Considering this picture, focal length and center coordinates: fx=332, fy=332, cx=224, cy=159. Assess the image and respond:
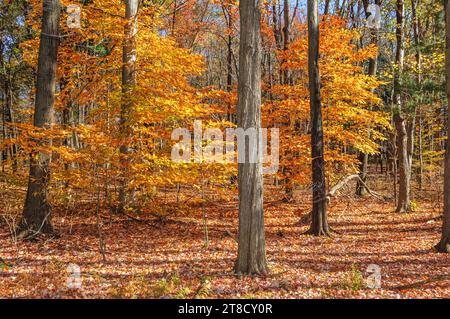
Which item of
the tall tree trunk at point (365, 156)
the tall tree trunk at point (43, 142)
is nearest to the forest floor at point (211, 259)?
the tall tree trunk at point (43, 142)

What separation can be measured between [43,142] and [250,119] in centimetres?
537

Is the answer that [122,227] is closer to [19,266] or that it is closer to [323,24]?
[19,266]

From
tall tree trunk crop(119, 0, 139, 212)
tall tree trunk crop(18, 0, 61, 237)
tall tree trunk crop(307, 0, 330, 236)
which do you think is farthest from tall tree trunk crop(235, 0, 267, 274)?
tall tree trunk crop(18, 0, 61, 237)

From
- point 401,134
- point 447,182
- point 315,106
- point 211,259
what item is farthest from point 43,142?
point 401,134

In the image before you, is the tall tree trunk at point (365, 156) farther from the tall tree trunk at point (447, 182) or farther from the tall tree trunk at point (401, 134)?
the tall tree trunk at point (447, 182)

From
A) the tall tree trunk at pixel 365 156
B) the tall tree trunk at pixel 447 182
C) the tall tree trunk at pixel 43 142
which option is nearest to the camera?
the tall tree trunk at pixel 447 182

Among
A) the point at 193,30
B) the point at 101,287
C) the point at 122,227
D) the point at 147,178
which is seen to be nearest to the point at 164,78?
the point at 147,178

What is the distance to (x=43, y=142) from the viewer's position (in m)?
8.02

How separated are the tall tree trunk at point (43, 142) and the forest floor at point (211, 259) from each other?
448 mm

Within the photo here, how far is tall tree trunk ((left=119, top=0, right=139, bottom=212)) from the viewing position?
28.8ft

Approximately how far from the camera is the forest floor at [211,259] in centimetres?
523

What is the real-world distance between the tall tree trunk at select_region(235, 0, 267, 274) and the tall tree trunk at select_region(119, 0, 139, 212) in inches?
157

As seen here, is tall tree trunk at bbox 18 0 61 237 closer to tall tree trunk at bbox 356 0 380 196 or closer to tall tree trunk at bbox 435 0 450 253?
tall tree trunk at bbox 435 0 450 253

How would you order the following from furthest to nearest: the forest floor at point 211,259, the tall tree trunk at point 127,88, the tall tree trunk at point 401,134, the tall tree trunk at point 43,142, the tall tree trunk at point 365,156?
the tall tree trunk at point 365,156, the tall tree trunk at point 401,134, the tall tree trunk at point 127,88, the tall tree trunk at point 43,142, the forest floor at point 211,259
